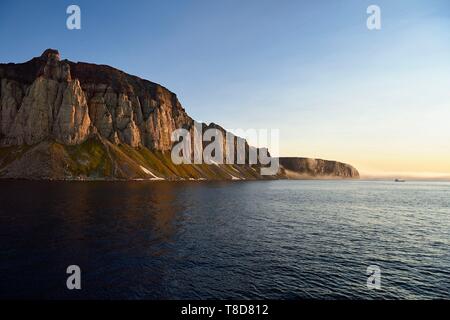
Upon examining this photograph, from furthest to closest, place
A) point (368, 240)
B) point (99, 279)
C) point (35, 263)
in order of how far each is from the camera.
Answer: point (368, 240) → point (35, 263) → point (99, 279)

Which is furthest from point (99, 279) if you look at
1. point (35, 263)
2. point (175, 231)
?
point (175, 231)

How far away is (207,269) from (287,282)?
9805 mm

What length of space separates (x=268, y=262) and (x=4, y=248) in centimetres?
3748

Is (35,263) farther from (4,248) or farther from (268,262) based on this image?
(268,262)

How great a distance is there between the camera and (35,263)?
3619 centimetres

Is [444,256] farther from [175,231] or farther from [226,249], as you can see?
[175,231]

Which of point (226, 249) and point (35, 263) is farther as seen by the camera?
point (226, 249)

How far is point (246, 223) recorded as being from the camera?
233 ft
